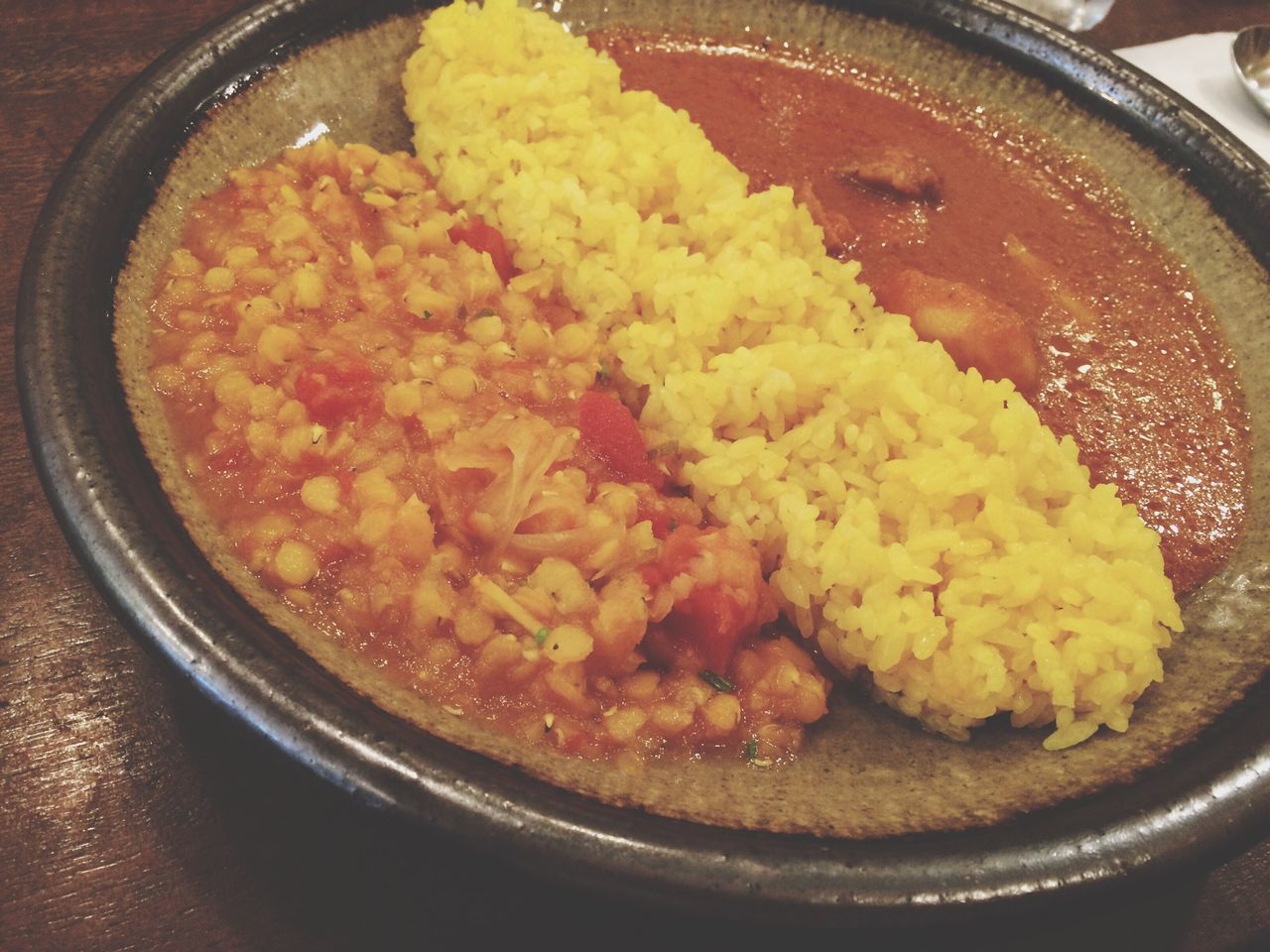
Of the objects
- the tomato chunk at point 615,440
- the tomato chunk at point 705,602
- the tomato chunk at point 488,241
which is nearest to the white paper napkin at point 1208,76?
the tomato chunk at point 488,241

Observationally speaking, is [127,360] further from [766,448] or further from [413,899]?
[766,448]

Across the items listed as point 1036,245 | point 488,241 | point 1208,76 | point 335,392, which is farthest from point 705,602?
point 1208,76

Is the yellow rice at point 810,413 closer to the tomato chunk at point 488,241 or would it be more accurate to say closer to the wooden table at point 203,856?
the tomato chunk at point 488,241

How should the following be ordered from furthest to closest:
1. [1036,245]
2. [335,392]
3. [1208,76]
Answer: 1. [1208,76]
2. [1036,245]
3. [335,392]

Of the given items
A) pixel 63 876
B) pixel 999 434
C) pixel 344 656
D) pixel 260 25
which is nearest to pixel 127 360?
pixel 344 656

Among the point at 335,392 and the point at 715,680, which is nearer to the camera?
the point at 715,680

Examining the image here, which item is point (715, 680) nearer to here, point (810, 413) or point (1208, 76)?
point (810, 413)

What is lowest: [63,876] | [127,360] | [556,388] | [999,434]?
[63,876]
